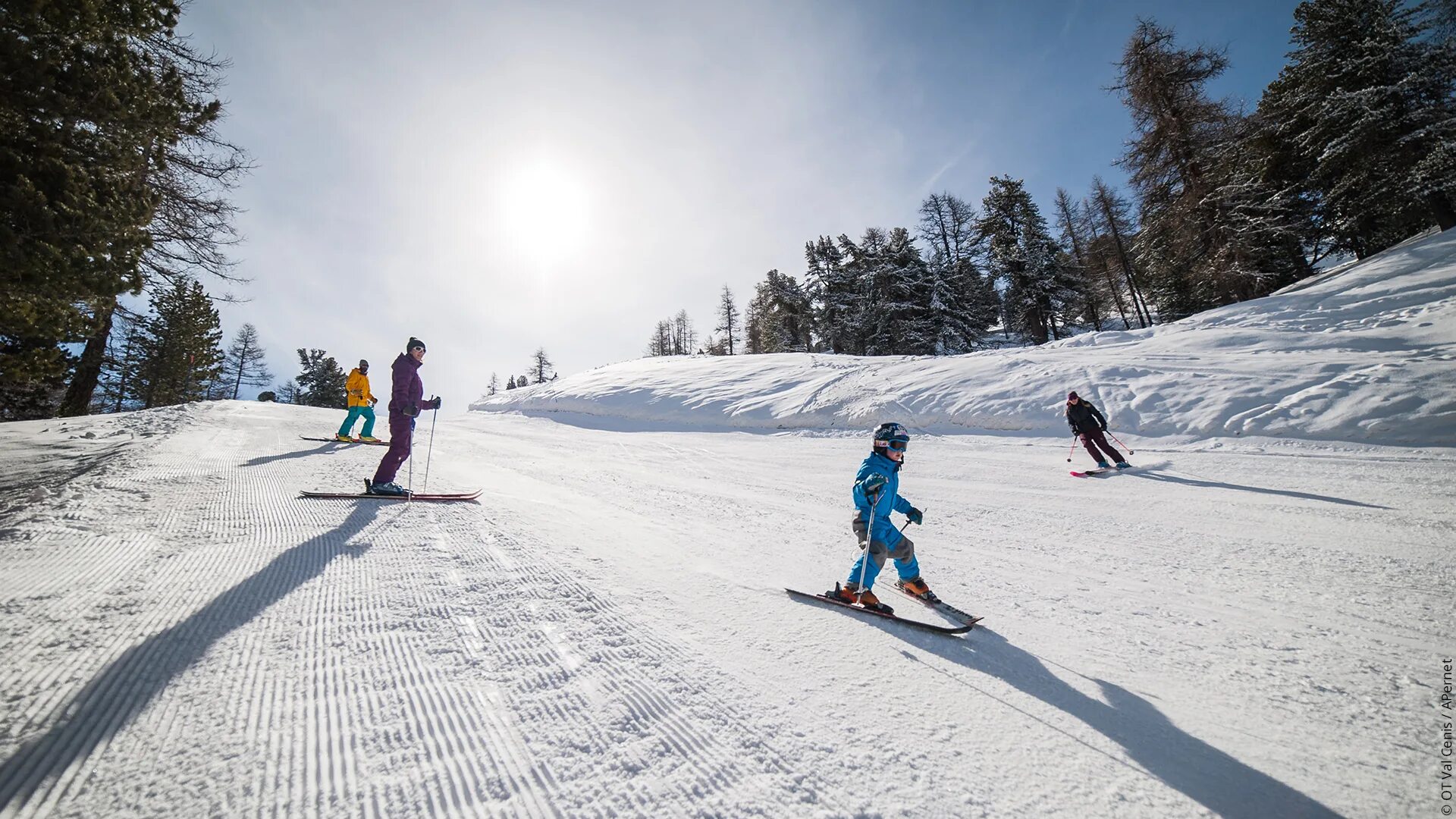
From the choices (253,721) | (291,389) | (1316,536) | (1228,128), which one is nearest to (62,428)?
(253,721)

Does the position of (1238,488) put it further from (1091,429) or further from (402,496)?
(402,496)

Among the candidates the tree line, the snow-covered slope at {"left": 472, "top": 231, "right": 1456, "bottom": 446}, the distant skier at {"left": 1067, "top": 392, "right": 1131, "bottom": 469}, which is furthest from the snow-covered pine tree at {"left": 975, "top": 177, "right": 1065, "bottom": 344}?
the distant skier at {"left": 1067, "top": 392, "right": 1131, "bottom": 469}

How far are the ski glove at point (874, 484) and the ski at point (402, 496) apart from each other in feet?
17.2

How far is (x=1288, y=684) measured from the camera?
2879 millimetres

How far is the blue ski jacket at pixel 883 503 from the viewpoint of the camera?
400cm

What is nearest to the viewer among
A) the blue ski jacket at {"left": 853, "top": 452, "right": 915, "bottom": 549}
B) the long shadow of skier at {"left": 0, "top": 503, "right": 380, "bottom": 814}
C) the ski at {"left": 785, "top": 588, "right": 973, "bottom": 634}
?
the long shadow of skier at {"left": 0, "top": 503, "right": 380, "bottom": 814}

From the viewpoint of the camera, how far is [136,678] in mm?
2275

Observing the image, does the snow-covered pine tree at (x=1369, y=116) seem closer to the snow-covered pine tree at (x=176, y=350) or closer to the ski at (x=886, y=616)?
the ski at (x=886, y=616)

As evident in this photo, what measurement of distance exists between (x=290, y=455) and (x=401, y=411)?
3.93 m

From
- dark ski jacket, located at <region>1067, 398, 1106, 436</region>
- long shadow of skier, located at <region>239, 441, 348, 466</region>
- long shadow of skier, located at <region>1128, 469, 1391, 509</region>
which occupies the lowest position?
long shadow of skier, located at <region>1128, 469, 1391, 509</region>

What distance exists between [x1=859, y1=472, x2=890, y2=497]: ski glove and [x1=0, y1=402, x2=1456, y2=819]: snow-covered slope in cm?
97

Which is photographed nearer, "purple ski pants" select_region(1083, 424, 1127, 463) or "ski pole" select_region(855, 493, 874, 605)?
"ski pole" select_region(855, 493, 874, 605)

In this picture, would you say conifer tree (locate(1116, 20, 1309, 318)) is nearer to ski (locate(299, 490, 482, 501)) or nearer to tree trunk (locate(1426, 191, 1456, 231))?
tree trunk (locate(1426, 191, 1456, 231))

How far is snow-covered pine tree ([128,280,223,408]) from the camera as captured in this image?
2917 cm
